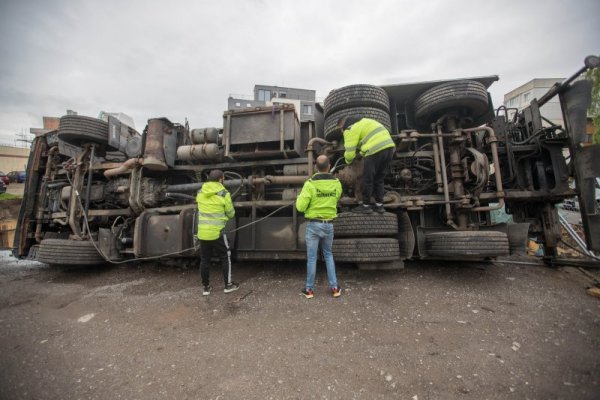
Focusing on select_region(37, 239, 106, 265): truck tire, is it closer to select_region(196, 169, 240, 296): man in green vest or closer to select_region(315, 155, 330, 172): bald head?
select_region(196, 169, 240, 296): man in green vest

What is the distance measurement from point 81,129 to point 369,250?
5.56m

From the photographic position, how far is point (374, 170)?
3.19 metres

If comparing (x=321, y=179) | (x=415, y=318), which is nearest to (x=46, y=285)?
(x=321, y=179)

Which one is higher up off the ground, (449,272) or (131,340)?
(449,272)

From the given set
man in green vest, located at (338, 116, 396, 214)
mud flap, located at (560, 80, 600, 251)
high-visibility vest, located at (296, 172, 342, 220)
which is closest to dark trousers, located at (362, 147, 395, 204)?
man in green vest, located at (338, 116, 396, 214)

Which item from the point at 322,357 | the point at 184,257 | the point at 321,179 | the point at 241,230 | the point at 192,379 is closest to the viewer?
the point at 192,379

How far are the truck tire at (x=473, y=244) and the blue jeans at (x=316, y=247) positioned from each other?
1.39 metres

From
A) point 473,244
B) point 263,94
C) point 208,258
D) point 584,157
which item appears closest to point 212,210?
point 208,258

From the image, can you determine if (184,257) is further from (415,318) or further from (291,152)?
(415,318)

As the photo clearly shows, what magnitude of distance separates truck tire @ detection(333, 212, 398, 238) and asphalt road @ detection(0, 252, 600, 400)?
722mm

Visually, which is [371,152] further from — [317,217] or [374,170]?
[317,217]

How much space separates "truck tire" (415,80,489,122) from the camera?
351 centimetres

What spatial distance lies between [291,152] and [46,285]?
4755 mm

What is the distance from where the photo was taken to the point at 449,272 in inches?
143
